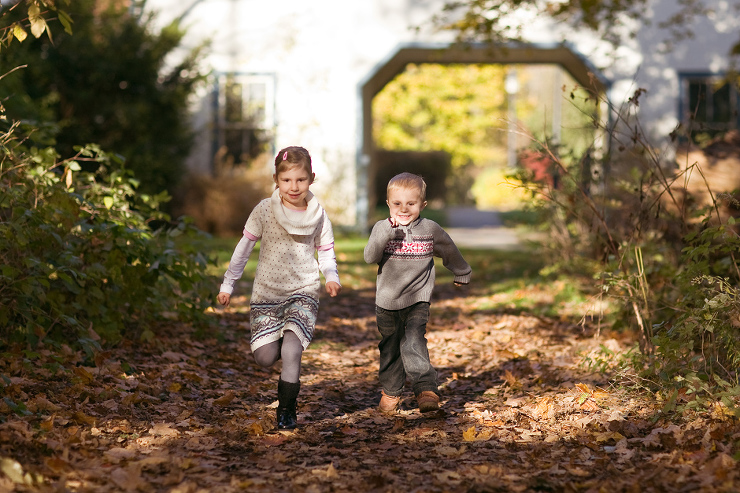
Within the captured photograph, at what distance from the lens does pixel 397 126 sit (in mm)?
36406

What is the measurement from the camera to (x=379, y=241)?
15.3 ft

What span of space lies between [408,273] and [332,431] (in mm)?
953

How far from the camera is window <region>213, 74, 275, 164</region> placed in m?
16.0

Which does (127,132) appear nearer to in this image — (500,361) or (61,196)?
(61,196)

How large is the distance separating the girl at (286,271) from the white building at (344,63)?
11.2 meters

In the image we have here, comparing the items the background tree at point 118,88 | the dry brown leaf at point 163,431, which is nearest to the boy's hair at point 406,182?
the dry brown leaf at point 163,431

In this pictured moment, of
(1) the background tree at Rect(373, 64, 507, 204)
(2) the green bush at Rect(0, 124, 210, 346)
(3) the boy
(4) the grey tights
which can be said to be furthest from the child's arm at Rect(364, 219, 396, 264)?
(1) the background tree at Rect(373, 64, 507, 204)

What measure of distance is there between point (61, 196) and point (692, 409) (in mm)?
4076

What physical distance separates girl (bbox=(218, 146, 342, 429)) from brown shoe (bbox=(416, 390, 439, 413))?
0.73 metres

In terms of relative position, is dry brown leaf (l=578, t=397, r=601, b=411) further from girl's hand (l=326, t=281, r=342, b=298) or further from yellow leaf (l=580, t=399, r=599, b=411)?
girl's hand (l=326, t=281, r=342, b=298)

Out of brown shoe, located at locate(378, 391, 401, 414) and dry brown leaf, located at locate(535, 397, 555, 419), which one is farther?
brown shoe, located at locate(378, 391, 401, 414)

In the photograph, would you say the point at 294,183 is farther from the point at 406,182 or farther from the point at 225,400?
the point at 225,400

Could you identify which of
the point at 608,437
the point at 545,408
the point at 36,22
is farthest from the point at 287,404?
the point at 36,22

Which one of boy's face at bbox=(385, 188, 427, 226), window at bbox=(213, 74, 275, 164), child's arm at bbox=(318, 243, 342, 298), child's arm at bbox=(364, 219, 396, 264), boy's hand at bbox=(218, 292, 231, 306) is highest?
window at bbox=(213, 74, 275, 164)
